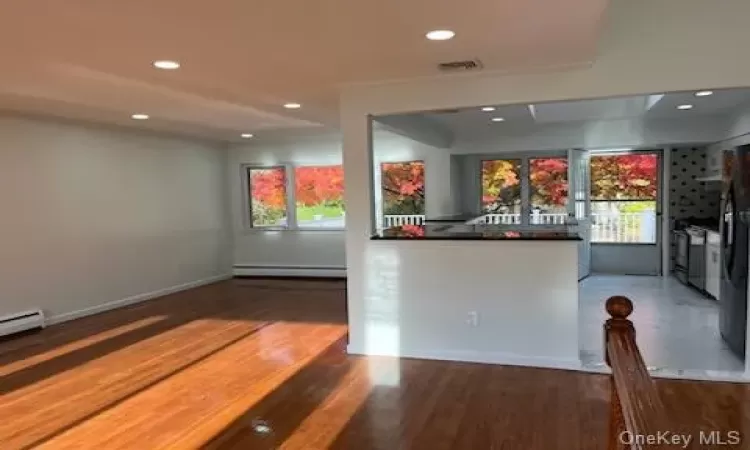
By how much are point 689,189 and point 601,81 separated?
5.07 metres

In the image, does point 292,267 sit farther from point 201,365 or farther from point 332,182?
point 201,365

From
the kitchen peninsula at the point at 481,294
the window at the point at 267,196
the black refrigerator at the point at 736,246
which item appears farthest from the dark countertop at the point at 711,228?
the window at the point at 267,196

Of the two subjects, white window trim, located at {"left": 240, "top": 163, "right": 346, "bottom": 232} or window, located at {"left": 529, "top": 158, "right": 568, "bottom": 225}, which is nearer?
window, located at {"left": 529, "top": 158, "right": 568, "bottom": 225}

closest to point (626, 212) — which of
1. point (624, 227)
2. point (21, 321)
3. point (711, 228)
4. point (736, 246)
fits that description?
point (624, 227)

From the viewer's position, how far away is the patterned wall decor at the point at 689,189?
7926 millimetres

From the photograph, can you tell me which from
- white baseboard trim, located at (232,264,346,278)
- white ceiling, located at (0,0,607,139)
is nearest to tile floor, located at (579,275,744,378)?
white ceiling, located at (0,0,607,139)

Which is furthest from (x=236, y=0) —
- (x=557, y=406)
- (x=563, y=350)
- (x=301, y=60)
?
(x=563, y=350)

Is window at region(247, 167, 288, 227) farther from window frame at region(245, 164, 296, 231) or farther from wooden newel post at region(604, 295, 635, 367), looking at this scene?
wooden newel post at region(604, 295, 635, 367)

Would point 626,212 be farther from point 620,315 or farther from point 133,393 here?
point 620,315

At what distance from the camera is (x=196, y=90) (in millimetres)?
4539

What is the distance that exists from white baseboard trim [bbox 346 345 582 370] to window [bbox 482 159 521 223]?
435cm

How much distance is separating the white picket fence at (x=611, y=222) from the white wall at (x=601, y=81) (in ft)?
11.9

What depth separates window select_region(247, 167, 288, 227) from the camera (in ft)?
30.0

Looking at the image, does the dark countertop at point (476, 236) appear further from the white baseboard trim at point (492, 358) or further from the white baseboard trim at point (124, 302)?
the white baseboard trim at point (124, 302)
